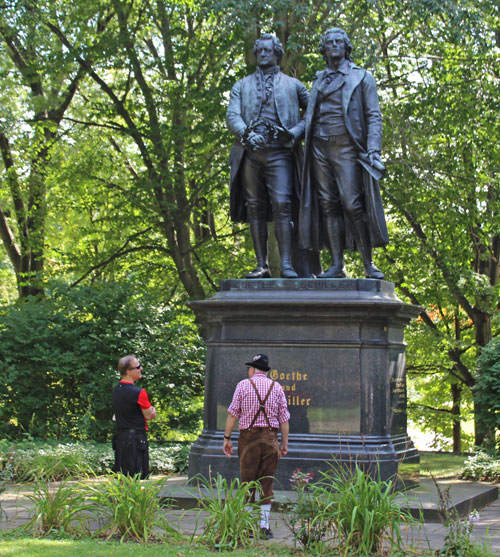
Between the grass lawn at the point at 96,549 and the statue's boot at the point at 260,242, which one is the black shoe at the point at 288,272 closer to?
the statue's boot at the point at 260,242

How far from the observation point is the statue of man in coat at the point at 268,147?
9203mm

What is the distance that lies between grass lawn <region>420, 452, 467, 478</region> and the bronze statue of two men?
2.78 meters

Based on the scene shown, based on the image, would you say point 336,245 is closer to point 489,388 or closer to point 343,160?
point 343,160

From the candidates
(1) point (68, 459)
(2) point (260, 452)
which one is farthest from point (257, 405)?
(1) point (68, 459)

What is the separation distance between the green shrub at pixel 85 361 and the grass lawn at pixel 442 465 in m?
4.48

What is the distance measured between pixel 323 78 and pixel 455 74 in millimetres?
9998

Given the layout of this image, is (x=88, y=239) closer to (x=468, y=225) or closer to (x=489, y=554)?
(x=468, y=225)

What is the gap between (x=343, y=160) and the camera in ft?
29.5

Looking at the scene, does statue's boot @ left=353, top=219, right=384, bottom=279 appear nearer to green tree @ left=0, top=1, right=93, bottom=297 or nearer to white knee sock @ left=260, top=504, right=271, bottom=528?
white knee sock @ left=260, top=504, right=271, bottom=528

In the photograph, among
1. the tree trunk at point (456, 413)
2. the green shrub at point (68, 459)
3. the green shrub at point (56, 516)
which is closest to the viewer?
the green shrub at point (56, 516)

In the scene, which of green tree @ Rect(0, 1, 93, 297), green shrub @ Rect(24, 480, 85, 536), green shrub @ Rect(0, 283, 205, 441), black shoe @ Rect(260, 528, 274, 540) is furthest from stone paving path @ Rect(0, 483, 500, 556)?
green tree @ Rect(0, 1, 93, 297)

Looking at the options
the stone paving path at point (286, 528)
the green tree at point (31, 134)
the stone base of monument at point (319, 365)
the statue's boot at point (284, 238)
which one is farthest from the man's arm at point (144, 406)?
the green tree at point (31, 134)

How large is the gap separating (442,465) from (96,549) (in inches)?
261

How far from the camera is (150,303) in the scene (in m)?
15.4
